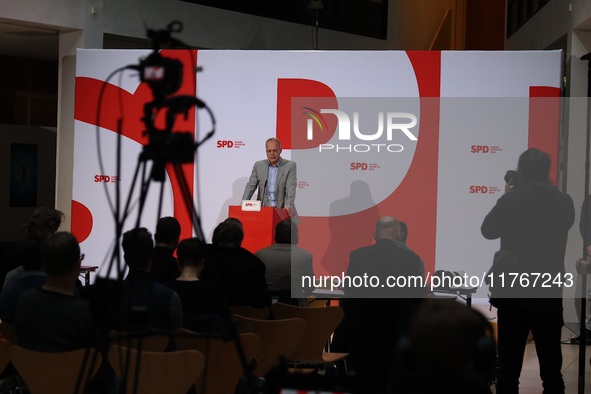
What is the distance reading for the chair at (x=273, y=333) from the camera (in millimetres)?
4133

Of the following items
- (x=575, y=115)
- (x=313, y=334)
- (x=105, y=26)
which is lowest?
(x=313, y=334)

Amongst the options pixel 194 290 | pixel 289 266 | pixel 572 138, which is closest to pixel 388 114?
pixel 572 138

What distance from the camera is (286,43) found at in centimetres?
1219

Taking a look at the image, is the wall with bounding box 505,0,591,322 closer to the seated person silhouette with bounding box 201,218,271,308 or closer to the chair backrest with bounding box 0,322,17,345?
the seated person silhouette with bounding box 201,218,271,308

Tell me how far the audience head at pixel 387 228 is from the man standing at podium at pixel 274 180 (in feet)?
14.2

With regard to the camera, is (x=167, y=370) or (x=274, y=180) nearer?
(x=167, y=370)

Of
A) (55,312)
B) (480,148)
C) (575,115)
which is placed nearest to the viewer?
(55,312)

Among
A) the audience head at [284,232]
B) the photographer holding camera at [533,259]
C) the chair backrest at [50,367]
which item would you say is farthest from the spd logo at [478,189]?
the chair backrest at [50,367]

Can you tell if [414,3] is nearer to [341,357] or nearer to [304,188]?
[304,188]

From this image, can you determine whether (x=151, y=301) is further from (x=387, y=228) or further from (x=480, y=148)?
(x=480, y=148)

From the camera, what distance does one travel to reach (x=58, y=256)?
127 inches

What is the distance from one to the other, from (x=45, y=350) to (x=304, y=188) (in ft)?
18.8

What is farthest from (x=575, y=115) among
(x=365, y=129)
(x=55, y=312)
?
(x=55, y=312)

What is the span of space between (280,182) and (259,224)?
0.66 m
